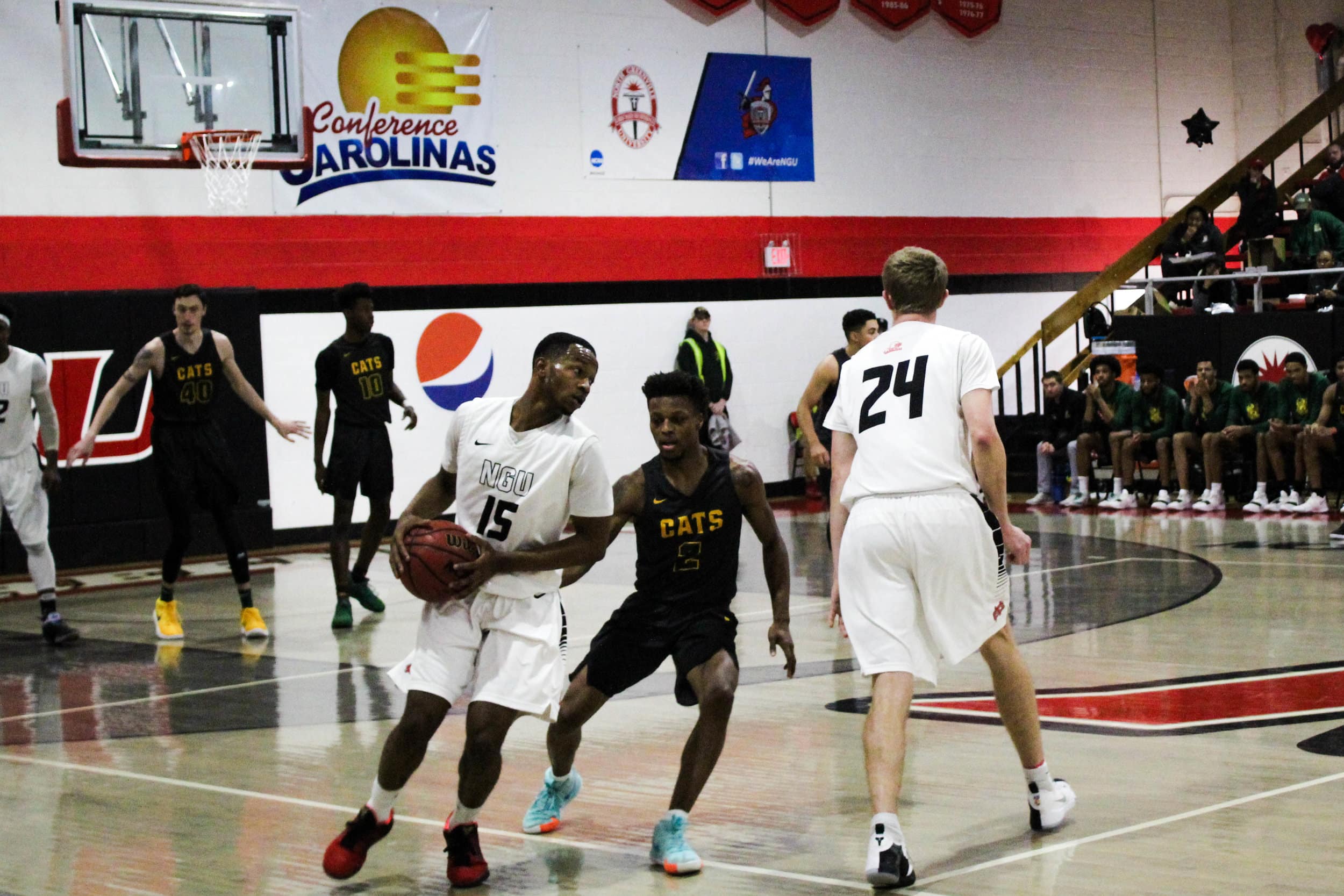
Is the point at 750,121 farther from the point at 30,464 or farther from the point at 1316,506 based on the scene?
the point at 30,464

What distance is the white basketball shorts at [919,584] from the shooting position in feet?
16.3

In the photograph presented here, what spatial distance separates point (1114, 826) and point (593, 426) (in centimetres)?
1288

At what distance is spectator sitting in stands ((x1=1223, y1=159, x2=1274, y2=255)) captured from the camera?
19.3 meters

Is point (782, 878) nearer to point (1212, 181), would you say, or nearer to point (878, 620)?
point (878, 620)

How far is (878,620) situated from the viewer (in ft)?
16.3

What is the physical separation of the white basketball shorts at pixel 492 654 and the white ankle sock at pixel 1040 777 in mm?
1501

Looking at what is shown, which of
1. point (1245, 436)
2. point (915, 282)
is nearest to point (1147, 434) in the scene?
point (1245, 436)

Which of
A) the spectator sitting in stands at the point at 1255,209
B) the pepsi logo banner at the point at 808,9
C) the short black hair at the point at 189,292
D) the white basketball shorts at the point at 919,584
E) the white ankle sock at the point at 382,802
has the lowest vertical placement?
the white ankle sock at the point at 382,802

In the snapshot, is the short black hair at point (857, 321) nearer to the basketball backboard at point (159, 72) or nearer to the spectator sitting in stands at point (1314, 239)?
the basketball backboard at point (159, 72)

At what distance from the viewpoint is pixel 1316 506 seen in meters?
15.0

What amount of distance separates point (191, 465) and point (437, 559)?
574cm

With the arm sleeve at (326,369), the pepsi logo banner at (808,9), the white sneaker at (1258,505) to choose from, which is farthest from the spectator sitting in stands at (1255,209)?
the arm sleeve at (326,369)

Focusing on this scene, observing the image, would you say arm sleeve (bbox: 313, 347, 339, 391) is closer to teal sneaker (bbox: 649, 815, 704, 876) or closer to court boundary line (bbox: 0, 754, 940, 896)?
court boundary line (bbox: 0, 754, 940, 896)

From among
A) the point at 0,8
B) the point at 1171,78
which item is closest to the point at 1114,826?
the point at 0,8
